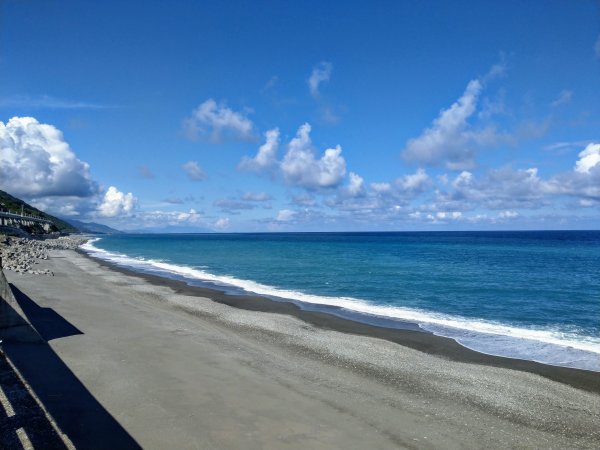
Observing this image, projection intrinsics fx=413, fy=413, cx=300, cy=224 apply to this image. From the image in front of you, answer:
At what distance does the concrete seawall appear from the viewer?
1240 centimetres

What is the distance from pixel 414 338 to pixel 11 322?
14820 mm

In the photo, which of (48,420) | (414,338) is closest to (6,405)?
(48,420)

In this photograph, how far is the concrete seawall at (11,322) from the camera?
12.4m

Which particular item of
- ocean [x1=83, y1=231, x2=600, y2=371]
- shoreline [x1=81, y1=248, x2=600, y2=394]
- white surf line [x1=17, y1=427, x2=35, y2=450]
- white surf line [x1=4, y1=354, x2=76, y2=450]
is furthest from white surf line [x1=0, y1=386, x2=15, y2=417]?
ocean [x1=83, y1=231, x2=600, y2=371]

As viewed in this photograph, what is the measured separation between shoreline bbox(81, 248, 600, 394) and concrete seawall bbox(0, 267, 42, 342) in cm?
1167

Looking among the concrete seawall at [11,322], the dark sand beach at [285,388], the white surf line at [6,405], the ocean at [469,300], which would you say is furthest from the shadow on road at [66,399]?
the ocean at [469,300]

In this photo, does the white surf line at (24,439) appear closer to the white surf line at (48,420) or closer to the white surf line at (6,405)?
the white surf line at (48,420)

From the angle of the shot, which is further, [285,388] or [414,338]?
[414,338]

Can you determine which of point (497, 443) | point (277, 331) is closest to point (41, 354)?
point (277, 331)

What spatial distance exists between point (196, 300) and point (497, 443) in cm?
2000

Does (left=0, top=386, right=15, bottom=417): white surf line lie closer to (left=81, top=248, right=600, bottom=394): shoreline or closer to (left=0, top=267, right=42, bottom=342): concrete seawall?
(left=0, top=267, right=42, bottom=342): concrete seawall

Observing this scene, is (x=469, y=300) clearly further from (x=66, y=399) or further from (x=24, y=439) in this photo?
(x=24, y=439)

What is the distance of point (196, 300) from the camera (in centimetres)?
2561

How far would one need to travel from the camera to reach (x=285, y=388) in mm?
10875
